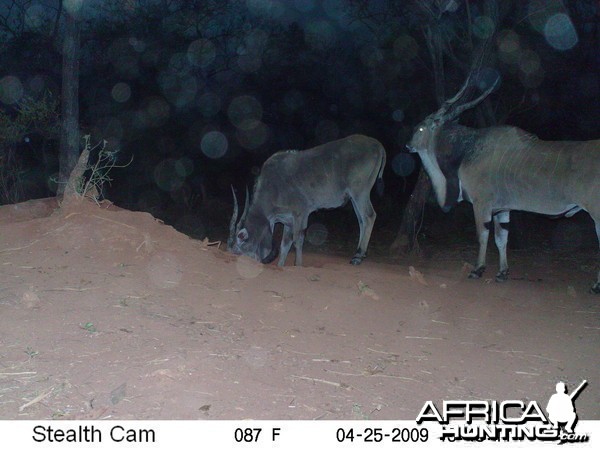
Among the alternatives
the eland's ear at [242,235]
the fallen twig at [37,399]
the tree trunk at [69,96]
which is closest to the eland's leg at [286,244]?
the eland's ear at [242,235]

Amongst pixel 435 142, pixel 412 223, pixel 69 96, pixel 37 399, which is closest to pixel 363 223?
pixel 435 142

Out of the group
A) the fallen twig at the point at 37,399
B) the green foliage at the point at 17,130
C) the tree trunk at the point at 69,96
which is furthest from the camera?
the green foliage at the point at 17,130

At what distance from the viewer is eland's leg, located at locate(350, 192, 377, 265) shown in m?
9.07

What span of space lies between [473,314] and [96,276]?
3.43 metres

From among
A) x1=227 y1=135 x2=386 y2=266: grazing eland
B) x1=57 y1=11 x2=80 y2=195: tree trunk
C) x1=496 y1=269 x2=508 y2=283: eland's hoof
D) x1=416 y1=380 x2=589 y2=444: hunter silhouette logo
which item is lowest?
x1=496 y1=269 x2=508 y2=283: eland's hoof

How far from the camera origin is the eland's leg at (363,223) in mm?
9070

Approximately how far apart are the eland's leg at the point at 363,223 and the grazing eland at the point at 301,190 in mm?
15

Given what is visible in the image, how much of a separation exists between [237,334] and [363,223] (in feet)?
16.4

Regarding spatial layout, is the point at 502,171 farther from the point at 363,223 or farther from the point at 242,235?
the point at 242,235

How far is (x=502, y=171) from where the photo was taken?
796 centimetres

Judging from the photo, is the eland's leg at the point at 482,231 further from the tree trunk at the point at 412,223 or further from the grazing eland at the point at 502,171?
the tree trunk at the point at 412,223

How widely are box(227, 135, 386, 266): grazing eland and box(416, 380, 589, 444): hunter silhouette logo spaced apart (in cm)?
564

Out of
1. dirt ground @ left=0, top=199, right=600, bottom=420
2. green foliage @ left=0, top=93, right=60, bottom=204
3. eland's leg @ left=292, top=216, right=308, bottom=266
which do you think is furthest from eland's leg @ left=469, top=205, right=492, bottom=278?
green foliage @ left=0, top=93, right=60, bottom=204

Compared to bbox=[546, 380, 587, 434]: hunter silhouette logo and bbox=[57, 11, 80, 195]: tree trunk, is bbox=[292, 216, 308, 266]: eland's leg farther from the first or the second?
bbox=[546, 380, 587, 434]: hunter silhouette logo
